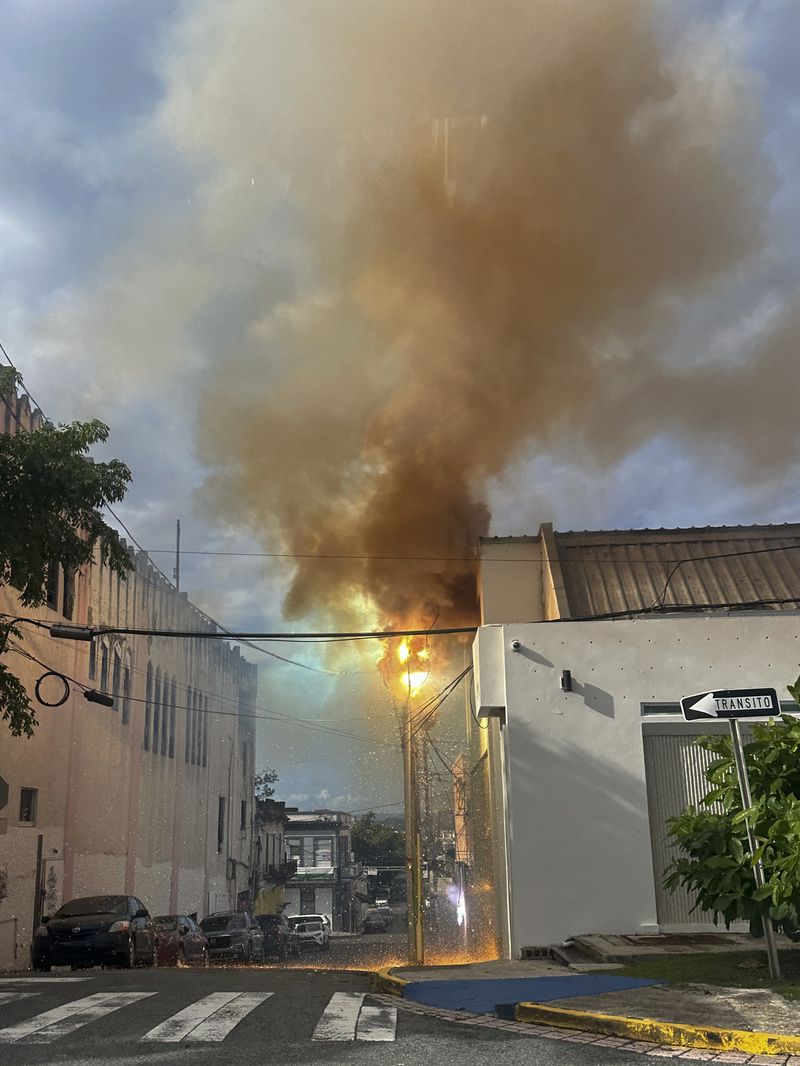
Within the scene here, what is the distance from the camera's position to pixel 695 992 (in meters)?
8.48

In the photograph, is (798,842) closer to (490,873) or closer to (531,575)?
(490,873)

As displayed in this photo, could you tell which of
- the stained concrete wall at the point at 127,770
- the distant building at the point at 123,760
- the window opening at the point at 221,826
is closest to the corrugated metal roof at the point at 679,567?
the distant building at the point at 123,760

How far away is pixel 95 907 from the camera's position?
17.4 meters

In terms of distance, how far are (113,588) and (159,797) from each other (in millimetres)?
8736

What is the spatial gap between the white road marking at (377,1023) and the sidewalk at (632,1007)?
0.65 meters

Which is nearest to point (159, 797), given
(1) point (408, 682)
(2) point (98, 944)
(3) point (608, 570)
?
(1) point (408, 682)

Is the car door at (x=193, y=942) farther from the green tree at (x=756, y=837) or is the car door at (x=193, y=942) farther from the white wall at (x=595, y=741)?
the green tree at (x=756, y=837)

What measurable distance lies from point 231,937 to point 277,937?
9.63m

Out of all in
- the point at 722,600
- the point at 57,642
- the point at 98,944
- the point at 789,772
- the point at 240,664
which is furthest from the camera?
the point at 240,664

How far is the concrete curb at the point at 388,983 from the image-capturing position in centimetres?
1019

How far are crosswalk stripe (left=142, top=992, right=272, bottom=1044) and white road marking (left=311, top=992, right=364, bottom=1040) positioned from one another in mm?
653

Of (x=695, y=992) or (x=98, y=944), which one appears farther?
(x=98, y=944)

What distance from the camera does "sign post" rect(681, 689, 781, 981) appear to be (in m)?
9.08

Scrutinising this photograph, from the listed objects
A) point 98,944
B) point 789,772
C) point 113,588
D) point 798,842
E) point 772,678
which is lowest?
point 98,944
